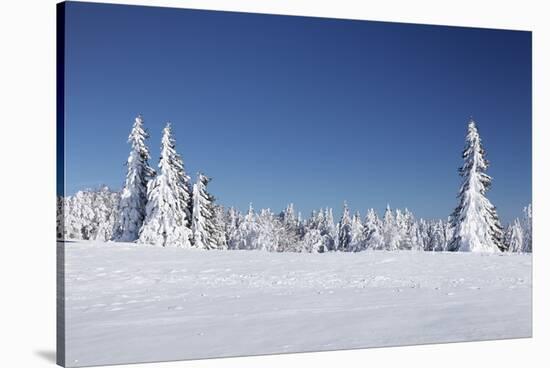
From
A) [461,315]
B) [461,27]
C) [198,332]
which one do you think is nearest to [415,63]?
[461,27]

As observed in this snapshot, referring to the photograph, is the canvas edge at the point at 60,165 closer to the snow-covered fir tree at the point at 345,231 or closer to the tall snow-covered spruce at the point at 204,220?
the tall snow-covered spruce at the point at 204,220

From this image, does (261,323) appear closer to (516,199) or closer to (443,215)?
(443,215)

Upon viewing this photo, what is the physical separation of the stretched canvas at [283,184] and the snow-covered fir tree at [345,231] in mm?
23

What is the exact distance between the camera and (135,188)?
16406mm

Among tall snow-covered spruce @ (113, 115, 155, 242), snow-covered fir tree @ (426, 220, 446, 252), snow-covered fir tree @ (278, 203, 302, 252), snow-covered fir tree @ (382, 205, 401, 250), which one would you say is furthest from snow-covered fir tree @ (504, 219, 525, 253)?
tall snow-covered spruce @ (113, 115, 155, 242)

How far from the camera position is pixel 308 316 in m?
17.1

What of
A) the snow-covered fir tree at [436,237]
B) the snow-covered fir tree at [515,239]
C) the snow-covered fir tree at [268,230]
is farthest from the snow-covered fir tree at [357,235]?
the snow-covered fir tree at [515,239]

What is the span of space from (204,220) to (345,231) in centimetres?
236

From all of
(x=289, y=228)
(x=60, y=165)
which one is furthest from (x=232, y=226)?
(x=60, y=165)

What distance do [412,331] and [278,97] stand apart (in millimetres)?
4444

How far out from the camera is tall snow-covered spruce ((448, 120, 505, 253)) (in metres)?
18.7

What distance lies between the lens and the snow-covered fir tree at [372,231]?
1783 cm

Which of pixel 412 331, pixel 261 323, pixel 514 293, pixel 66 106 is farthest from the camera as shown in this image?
pixel 514 293

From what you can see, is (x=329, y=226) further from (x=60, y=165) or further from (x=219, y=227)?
(x=60, y=165)
